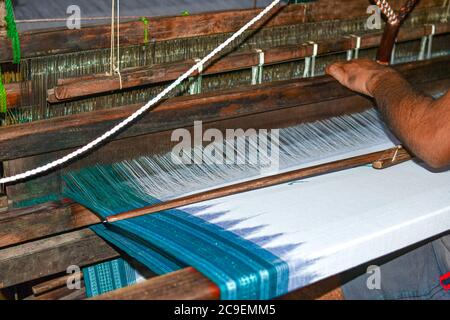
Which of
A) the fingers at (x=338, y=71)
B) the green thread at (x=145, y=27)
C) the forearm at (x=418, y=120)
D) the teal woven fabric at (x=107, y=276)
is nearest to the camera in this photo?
the forearm at (x=418, y=120)

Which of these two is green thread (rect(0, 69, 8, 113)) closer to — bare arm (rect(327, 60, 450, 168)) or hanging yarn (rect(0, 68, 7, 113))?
hanging yarn (rect(0, 68, 7, 113))

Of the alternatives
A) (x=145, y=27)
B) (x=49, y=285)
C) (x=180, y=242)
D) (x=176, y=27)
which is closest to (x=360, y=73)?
(x=176, y=27)

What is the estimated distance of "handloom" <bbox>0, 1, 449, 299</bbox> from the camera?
2.14m

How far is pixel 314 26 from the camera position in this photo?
11.1 feet

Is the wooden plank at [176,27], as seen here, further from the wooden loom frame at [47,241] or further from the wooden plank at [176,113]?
the wooden loom frame at [47,241]

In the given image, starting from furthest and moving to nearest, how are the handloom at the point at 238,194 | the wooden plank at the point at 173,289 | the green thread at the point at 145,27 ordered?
the green thread at the point at 145,27 → the handloom at the point at 238,194 → the wooden plank at the point at 173,289

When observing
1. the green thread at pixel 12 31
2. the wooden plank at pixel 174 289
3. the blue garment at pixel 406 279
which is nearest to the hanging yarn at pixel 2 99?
the green thread at pixel 12 31

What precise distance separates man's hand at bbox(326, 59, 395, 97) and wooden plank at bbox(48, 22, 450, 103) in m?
0.18

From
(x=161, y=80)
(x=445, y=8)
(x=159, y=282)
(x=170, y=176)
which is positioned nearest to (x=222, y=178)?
(x=170, y=176)

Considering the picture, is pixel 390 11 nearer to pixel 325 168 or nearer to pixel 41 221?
pixel 325 168

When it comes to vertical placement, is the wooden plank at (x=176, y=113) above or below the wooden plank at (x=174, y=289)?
above

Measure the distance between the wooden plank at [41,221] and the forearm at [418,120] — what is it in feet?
3.74

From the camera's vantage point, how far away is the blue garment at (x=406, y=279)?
125 inches
